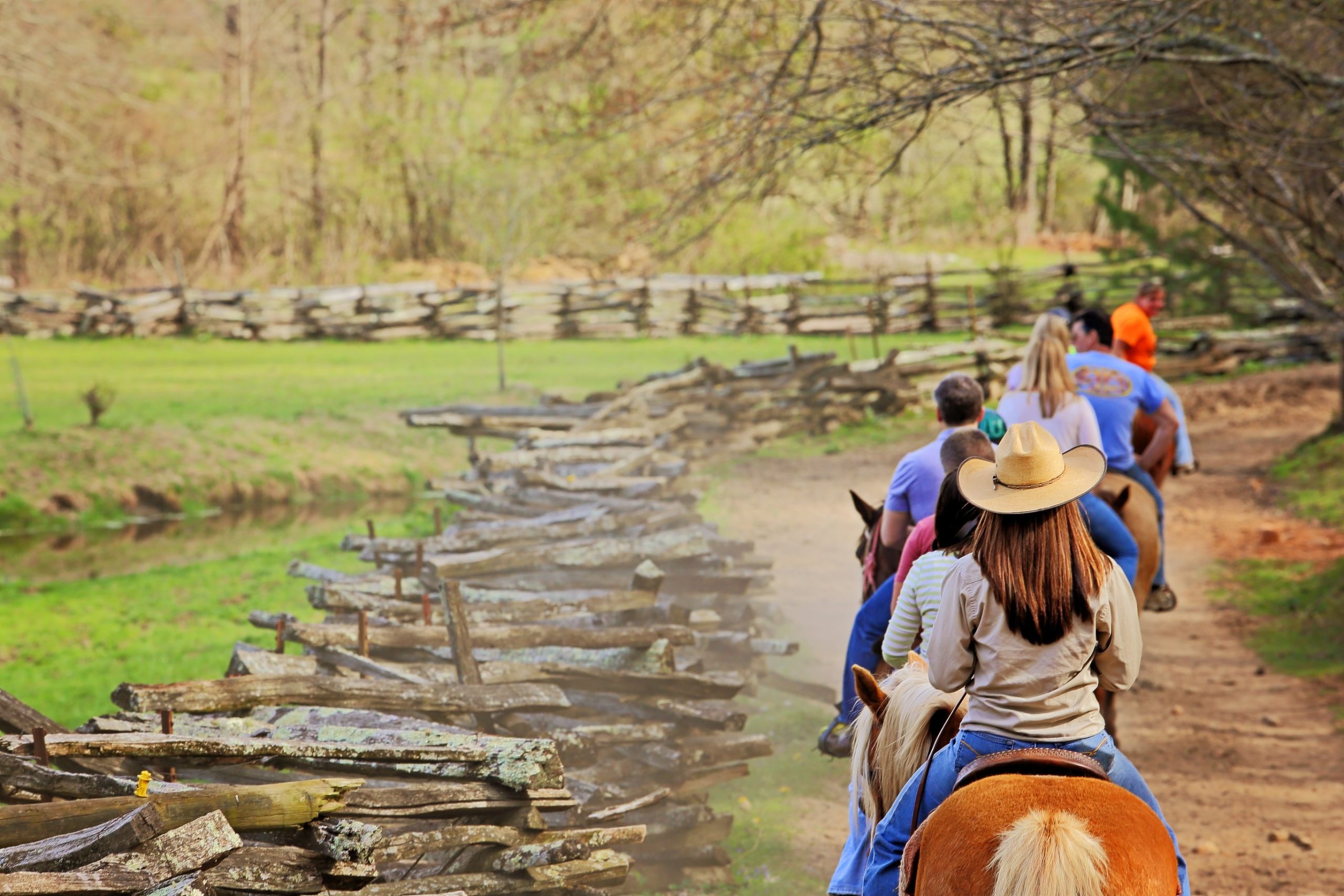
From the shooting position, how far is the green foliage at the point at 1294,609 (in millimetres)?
8211

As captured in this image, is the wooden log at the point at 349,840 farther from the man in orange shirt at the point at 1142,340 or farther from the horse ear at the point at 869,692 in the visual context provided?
the man in orange shirt at the point at 1142,340

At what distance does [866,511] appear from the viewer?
500cm

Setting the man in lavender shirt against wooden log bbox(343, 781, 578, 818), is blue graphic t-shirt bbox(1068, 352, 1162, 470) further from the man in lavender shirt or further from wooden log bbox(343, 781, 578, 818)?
wooden log bbox(343, 781, 578, 818)

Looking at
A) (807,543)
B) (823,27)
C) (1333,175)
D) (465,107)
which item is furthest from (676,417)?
(465,107)

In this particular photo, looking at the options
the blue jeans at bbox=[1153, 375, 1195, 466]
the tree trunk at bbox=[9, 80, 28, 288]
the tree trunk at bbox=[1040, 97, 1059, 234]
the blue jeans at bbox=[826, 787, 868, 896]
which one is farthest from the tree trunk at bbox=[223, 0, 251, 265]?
the blue jeans at bbox=[826, 787, 868, 896]

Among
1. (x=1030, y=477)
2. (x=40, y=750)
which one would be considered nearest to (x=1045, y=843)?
(x=1030, y=477)

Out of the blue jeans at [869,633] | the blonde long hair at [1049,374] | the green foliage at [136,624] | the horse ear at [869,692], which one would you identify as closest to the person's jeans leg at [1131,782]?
the horse ear at [869,692]

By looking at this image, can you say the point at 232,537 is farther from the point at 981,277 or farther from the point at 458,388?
the point at 981,277

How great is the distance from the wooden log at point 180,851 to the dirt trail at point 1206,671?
3.36m

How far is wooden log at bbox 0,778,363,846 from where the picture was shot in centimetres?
344

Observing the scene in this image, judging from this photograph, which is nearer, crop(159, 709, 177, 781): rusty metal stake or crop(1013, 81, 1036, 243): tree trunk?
crop(159, 709, 177, 781): rusty metal stake

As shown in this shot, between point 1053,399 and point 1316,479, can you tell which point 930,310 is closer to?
point 1316,479

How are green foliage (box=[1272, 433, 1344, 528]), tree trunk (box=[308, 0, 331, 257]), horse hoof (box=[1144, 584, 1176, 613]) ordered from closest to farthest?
horse hoof (box=[1144, 584, 1176, 613]), green foliage (box=[1272, 433, 1344, 528]), tree trunk (box=[308, 0, 331, 257])

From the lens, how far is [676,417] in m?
16.5
